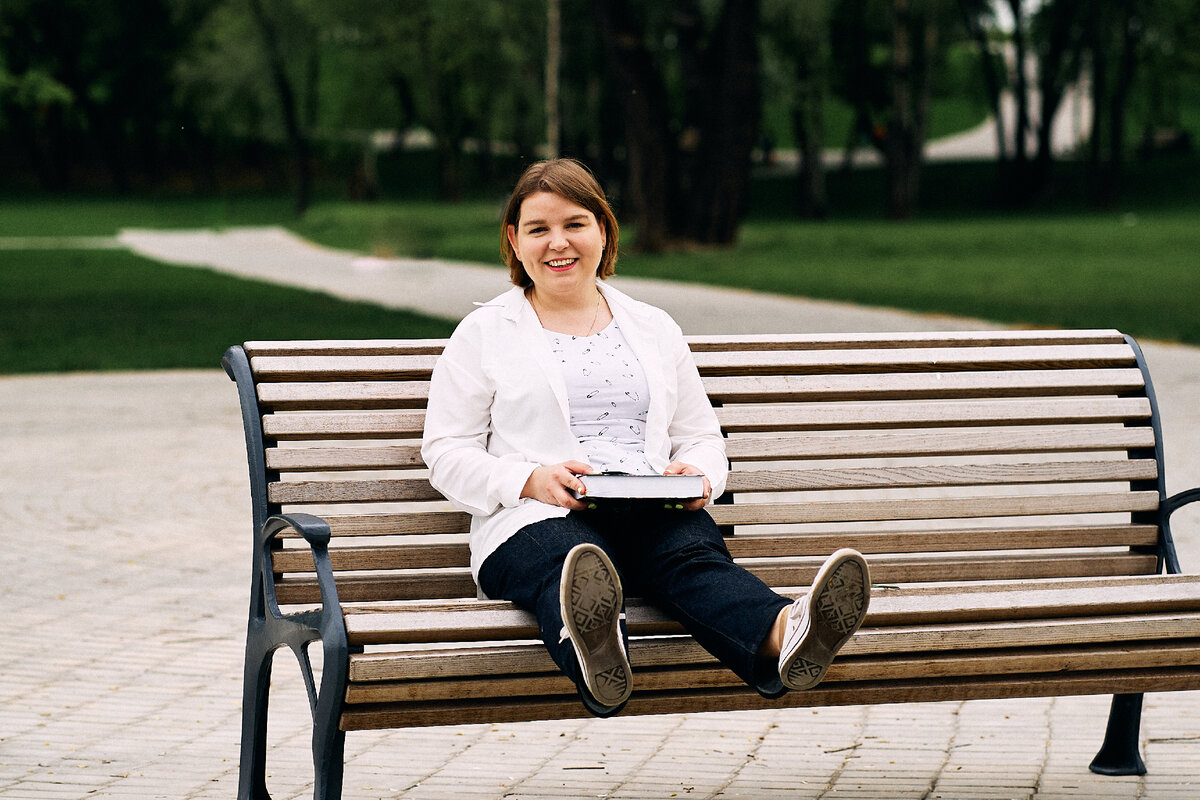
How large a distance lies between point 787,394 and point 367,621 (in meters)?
1.41

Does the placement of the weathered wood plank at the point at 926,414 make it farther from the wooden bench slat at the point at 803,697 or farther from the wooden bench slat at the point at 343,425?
the wooden bench slat at the point at 803,697

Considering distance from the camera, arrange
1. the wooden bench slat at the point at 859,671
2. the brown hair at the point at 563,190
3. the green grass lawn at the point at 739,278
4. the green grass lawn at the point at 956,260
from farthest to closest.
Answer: the green grass lawn at the point at 956,260 → the green grass lawn at the point at 739,278 → the brown hair at the point at 563,190 → the wooden bench slat at the point at 859,671

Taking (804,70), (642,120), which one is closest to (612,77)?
(642,120)

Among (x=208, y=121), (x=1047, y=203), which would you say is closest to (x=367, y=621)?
(x=208, y=121)

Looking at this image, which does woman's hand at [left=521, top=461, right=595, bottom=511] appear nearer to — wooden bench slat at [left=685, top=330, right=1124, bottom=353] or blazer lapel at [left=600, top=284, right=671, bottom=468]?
blazer lapel at [left=600, top=284, right=671, bottom=468]

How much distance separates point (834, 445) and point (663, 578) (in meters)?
0.90

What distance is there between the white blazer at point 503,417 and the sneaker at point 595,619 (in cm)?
48

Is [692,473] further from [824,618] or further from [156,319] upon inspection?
[156,319]

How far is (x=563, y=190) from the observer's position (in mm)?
3686

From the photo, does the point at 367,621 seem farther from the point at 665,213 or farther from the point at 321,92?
the point at 321,92

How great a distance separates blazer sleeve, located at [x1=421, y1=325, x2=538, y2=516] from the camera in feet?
11.8

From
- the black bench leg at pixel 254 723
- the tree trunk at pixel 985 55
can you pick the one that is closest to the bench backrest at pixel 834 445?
the black bench leg at pixel 254 723

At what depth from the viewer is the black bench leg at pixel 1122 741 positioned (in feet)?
13.6

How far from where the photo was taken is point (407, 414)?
13.1ft
